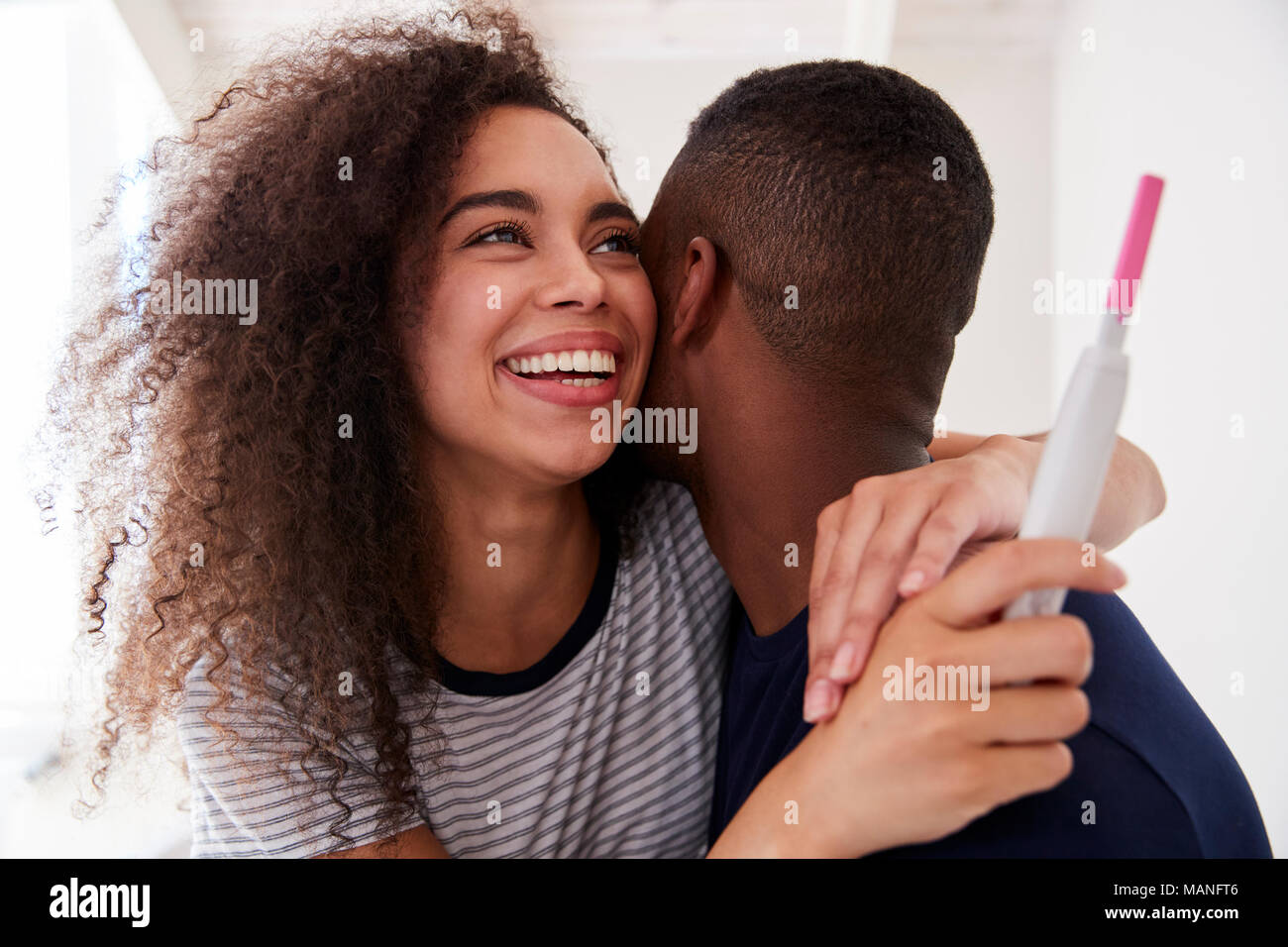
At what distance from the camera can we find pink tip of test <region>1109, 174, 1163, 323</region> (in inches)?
19.5

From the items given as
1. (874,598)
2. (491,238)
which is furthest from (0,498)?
(874,598)

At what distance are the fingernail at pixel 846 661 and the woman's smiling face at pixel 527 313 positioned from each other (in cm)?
49

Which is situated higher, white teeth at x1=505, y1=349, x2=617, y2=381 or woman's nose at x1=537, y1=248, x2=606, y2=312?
woman's nose at x1=537, y1=248, x2=606, y2=312

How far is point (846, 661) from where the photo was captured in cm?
68

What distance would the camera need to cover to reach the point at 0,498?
6.20 ft

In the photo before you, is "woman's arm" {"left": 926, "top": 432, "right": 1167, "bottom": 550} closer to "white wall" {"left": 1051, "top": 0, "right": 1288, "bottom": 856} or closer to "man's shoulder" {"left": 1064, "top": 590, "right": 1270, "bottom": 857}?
"man's shoulder" {"left": 1064, "top": 590, "right": 1270, "bottom": 857}

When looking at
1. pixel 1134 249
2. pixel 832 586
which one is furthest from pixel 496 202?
pixel 1134 249

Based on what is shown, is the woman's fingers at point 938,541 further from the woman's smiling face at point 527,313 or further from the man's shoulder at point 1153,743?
the woman's smiling face at point 527,313

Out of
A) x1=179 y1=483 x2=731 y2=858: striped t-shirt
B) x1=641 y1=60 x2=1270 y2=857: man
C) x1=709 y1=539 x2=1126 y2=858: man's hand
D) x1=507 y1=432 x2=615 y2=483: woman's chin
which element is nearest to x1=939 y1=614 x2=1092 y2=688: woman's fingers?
x1=709 y1=539 x2=1126 y2=858: man's hand

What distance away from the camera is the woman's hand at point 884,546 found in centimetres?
68

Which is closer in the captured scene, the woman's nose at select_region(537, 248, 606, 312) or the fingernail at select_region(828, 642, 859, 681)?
the fingernail at select_region(828, 642, 859, 681)

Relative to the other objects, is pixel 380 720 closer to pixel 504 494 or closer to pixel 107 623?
pixel 504 494

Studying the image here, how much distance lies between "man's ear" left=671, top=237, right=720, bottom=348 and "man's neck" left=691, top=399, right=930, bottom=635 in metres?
0.12

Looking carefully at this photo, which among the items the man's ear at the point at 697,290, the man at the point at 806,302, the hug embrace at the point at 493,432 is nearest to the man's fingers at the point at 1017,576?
the hug embrace at the point at 493,432
